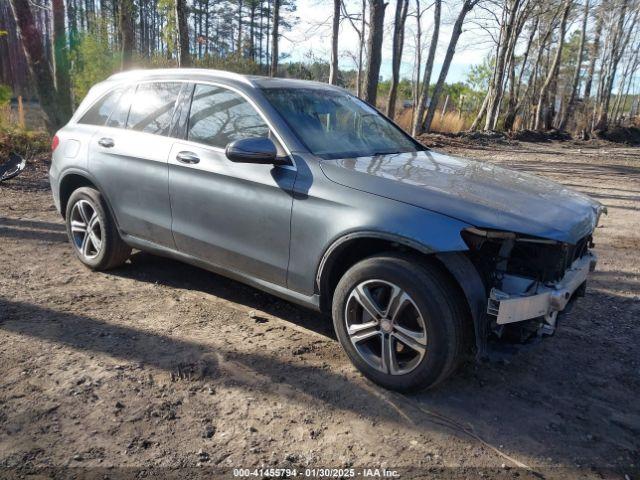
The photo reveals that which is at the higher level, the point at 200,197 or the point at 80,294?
the point at 200,197

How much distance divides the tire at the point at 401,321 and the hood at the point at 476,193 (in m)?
0.37

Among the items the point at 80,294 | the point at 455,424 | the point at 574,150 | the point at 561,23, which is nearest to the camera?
the point at 455,424

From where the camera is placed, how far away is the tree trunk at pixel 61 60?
40.1 feet

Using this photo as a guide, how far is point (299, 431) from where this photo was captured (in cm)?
282

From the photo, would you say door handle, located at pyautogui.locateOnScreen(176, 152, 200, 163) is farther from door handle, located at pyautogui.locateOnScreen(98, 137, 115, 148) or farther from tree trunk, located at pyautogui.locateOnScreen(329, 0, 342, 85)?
tree trunk, located at pyautogui.locateOnScreen(329, 0, 342, 85)

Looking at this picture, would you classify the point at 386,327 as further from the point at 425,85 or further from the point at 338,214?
the point at 425,85

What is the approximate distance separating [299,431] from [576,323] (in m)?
2.55

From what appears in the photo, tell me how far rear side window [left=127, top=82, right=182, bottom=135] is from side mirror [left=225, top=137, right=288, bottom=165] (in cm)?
112

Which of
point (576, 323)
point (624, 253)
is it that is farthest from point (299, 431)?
point (624, 253)

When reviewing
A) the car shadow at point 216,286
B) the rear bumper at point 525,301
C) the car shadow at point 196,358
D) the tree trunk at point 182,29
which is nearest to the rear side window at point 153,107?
the car shadow at point 216,286

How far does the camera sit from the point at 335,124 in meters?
4.01

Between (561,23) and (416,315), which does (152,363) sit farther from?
(561,23)

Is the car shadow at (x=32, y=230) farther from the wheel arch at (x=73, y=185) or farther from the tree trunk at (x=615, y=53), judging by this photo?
the tree trunk at (x=615, y=53)

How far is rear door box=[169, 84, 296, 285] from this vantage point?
3547 mm
